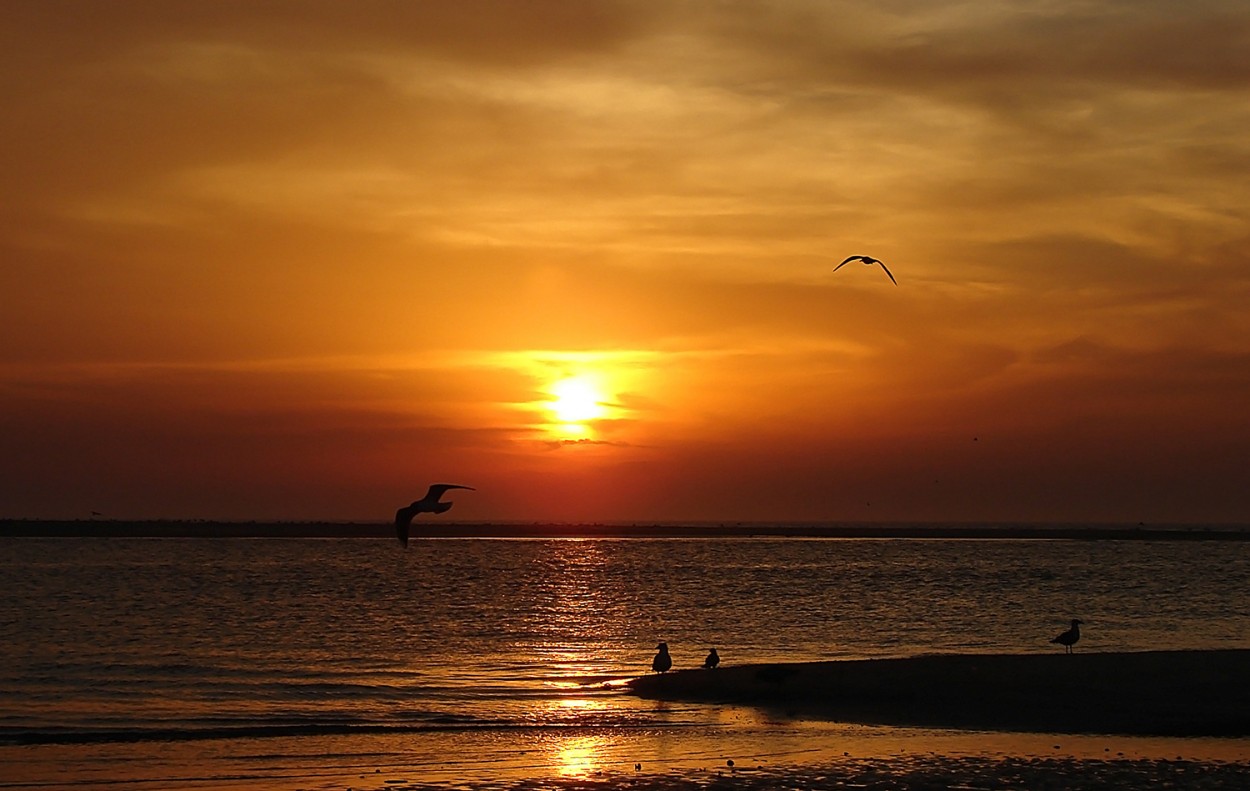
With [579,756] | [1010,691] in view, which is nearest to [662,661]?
[1010,691]

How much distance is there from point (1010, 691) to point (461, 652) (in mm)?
17500

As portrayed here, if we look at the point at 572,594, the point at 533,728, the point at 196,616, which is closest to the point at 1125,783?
the point at 533,728

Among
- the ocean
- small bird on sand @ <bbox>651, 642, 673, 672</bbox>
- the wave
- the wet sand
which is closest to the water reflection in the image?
the ocean

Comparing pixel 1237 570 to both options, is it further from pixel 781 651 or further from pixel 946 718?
pixel 946 718

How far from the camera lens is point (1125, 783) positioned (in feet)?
65.2

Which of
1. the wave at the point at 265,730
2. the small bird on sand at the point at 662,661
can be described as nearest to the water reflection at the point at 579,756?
the wave at the point at 265,730

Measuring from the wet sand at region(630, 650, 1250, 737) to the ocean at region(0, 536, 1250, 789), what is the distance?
137cm

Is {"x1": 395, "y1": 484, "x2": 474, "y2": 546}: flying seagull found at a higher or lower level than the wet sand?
higher

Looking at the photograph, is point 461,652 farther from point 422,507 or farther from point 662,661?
point 422,507

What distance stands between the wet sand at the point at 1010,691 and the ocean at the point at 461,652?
4.50 feet

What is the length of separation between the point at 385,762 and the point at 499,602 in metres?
40.1

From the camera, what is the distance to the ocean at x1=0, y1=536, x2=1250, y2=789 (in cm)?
2316

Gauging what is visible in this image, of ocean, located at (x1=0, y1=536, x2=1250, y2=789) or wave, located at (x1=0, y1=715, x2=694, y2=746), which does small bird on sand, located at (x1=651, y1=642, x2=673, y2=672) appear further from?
wave, located at (x1=0, y1=715, x2=694, y2=746)

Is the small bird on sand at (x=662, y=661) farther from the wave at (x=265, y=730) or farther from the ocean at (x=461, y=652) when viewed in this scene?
the wave at (x=265, y=730)
